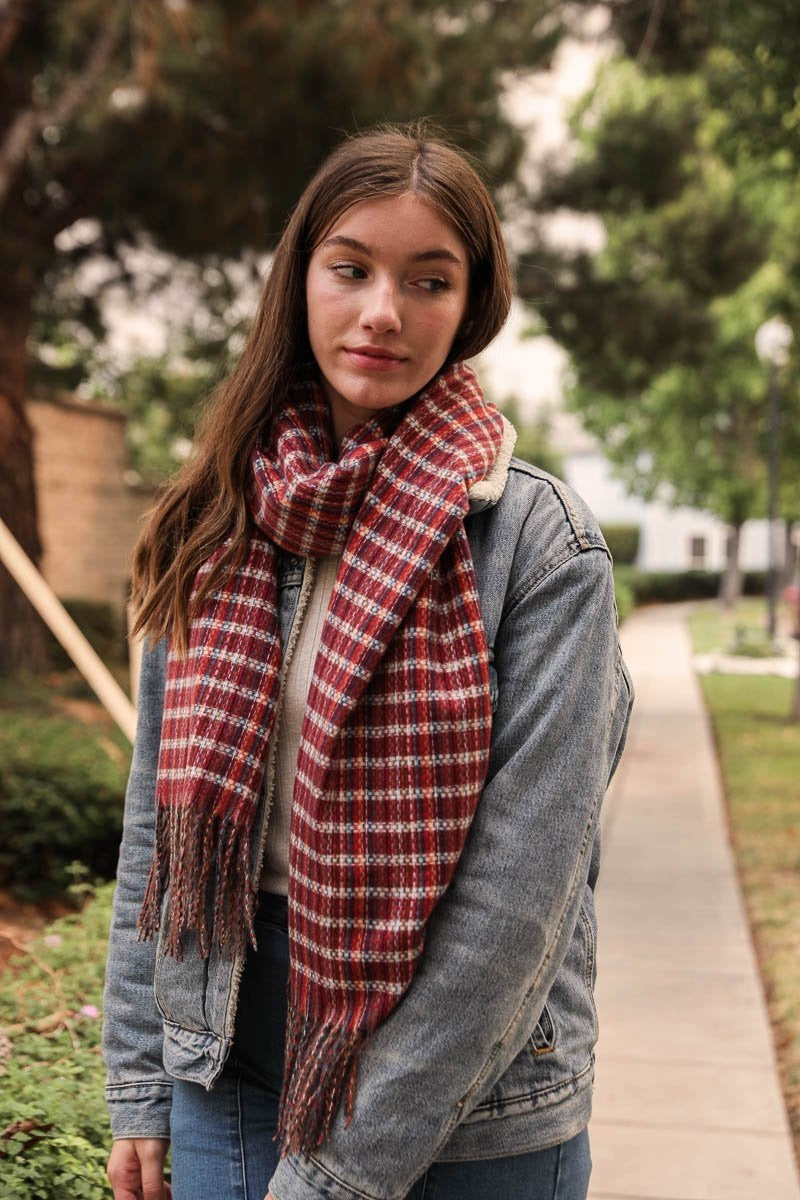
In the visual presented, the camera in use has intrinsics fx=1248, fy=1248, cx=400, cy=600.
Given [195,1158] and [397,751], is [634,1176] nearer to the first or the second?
[195,1158]

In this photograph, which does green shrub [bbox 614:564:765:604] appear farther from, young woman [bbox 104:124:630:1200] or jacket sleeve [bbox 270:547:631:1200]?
jacket sleeve [bbox 270:547:631:1200]

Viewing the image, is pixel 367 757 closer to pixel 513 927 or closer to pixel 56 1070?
pixel 513 927

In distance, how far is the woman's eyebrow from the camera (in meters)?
1.53

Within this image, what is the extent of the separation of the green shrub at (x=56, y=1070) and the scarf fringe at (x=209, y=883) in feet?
2.42

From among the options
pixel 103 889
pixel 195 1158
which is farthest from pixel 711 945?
pixel 195 1158

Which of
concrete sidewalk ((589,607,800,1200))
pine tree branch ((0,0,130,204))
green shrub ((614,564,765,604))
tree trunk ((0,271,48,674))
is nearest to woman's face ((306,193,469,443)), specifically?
concrete sidewalk ((589,607,800,1200))

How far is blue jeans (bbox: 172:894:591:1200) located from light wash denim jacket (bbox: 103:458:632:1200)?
45 millimetres

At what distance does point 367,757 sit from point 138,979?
59 centimetres

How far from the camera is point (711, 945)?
5.42m

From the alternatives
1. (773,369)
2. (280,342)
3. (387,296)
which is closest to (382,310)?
(387,296)

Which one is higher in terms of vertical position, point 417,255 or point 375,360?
point 417,255

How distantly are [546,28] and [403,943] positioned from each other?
8720 mm

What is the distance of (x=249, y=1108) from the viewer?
158 cm

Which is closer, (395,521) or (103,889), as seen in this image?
(395,521)
